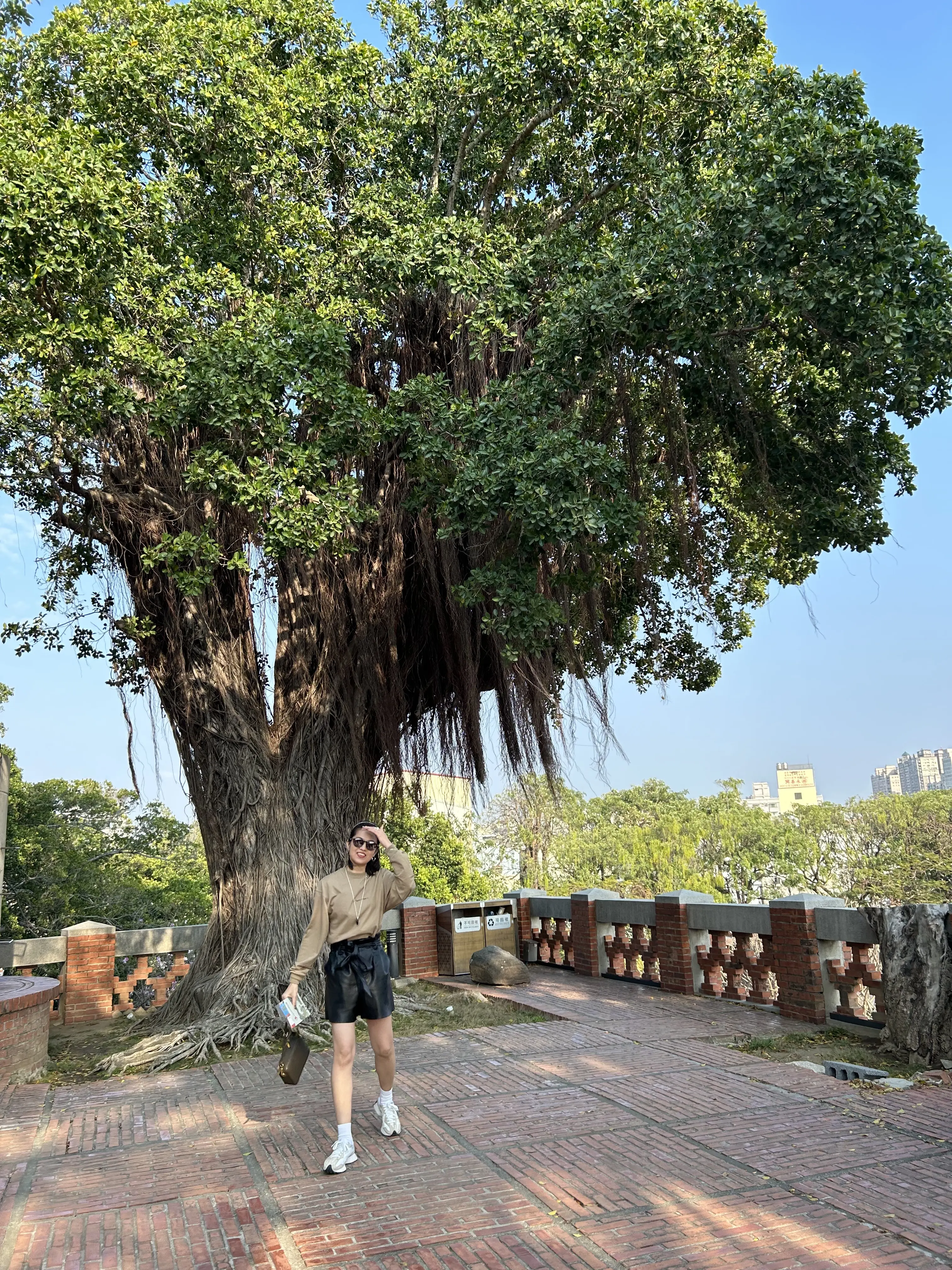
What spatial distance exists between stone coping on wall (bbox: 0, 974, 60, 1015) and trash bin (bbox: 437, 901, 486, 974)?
5.09 meters

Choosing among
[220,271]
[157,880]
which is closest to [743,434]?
[220,271]

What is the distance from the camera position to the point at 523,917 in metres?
13.3

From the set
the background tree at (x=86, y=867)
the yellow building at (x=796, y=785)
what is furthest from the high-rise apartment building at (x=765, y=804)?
the background tree at (x=86, y=867)

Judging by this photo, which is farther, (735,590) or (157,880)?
(157,880)

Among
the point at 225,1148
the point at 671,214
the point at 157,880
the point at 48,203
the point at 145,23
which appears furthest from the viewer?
the point at 157,880

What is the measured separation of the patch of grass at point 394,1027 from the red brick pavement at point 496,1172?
764 millimetres

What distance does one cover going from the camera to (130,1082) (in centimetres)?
711

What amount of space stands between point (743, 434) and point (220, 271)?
18.3 feet

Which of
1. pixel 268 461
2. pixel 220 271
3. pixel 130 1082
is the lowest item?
pixel 130 1082

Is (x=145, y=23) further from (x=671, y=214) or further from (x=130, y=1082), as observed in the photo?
(x=130, y=1082)

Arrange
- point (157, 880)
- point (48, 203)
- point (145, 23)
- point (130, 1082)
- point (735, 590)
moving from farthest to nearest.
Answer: point (157, 880), point (735, 590), point (145, 23), point (48, 203), point (130, 1082)

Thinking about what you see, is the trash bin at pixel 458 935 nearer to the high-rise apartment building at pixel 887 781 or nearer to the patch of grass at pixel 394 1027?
the patch of grass at pixel 394 1027

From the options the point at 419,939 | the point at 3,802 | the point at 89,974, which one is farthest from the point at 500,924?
the point at 3,802

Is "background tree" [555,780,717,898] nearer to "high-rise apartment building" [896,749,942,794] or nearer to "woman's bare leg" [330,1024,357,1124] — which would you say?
"woman's bare leg" [330,1024,357,1124]
